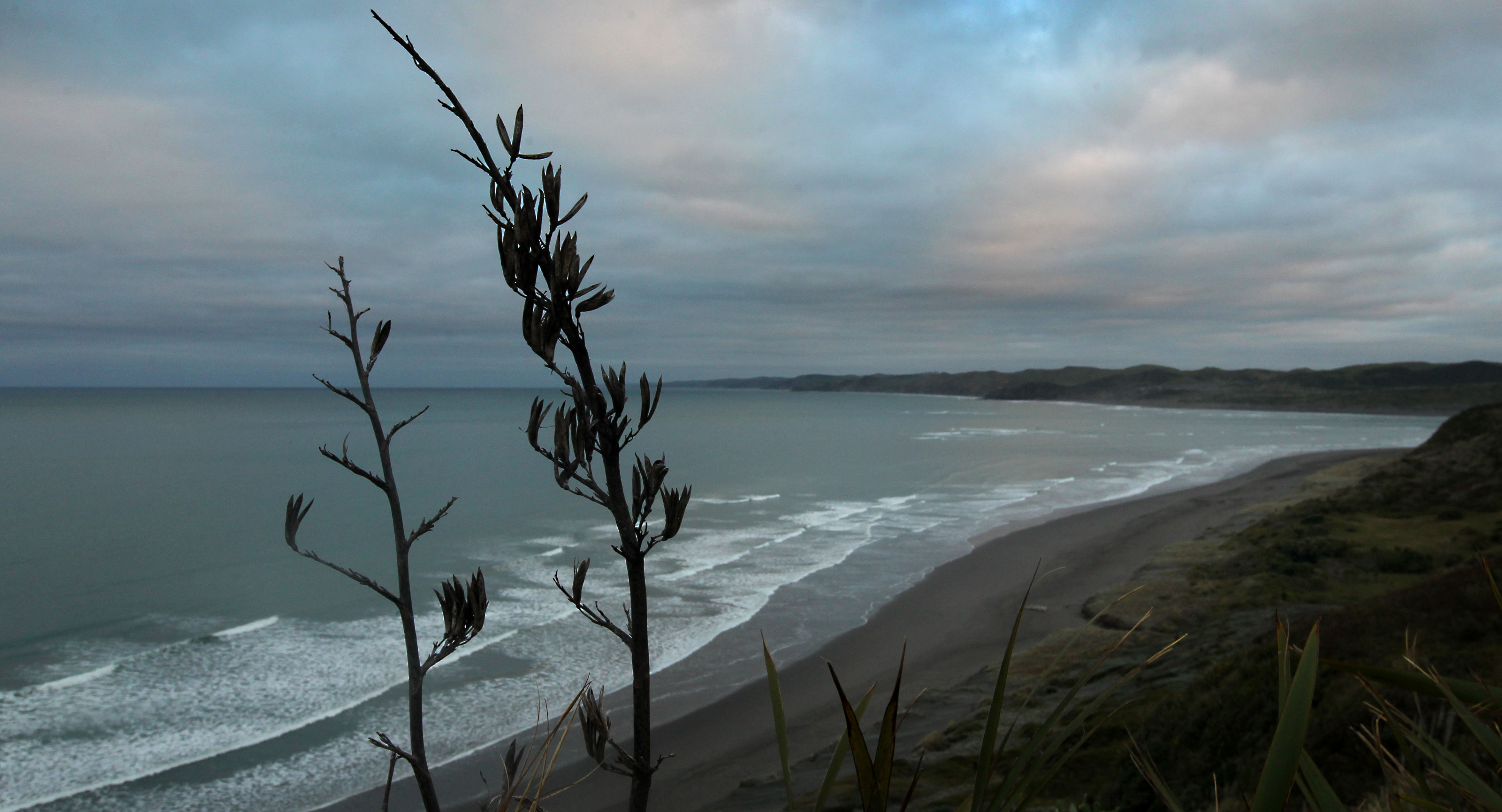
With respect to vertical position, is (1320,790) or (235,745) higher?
(1320,790)

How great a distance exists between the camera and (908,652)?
16156 mm

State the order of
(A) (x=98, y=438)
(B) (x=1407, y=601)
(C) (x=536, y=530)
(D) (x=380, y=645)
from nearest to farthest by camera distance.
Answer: (B) (x=1407, y=601), (D) (x=380, y=645), (C) (x=536, y=530), (A) (x=98, y=438)

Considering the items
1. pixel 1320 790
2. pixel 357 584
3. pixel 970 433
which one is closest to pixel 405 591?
pixel 1320 790

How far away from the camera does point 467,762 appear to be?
10.9 meters

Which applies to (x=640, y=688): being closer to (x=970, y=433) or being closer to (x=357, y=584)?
(x=357, y=584)

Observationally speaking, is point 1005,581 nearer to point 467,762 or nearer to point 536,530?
point 467,762

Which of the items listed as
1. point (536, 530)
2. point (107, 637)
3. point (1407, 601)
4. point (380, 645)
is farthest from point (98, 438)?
point (1407, 601)

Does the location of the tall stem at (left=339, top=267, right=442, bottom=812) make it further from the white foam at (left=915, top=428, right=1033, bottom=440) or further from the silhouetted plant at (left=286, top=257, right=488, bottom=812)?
the white foam at (left=915, top=428, right=1033, bottom=440)

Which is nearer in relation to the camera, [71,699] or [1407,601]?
[1407,601]

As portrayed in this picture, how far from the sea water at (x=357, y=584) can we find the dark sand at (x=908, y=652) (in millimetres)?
694

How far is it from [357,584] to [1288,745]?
24614 mm

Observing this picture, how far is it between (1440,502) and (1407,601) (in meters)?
17.2

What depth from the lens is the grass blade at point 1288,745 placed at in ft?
3.44

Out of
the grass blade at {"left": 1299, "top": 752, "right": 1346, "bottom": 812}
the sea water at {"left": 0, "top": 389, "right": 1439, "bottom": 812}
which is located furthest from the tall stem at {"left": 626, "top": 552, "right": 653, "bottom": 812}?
the sea water at {"left": 0, "top": 389, "right": 1439, "bottom": 812}
